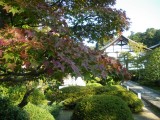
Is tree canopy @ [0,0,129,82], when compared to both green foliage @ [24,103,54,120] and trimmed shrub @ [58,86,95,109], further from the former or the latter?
trimmed shrub @ [58,86,95,109]

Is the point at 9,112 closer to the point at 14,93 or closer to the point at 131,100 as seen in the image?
the point at 14,93

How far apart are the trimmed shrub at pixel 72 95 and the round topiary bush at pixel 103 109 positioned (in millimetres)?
4627

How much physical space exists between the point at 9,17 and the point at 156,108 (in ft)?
40.3

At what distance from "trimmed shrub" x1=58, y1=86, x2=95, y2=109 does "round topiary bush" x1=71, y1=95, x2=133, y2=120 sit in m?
4.63

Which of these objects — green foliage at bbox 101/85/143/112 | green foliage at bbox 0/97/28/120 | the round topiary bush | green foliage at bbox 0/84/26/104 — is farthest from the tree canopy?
green foliage at bbox 101/85/143/112

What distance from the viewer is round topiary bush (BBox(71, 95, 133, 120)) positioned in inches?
328

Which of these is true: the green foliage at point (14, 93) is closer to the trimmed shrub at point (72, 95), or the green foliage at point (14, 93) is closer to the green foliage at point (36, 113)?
the green foliage at point (36, 113)

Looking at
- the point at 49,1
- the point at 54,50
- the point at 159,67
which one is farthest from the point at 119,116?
the point at 159,67

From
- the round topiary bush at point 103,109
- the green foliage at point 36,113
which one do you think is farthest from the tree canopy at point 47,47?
the round topiary bush at point 103,109

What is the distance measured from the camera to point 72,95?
1395cm

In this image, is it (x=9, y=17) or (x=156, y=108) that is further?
(x=156, y=108)

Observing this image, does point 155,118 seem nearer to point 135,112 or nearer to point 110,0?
point 135,112

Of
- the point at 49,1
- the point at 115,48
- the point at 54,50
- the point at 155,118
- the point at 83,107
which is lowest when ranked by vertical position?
the point at 155,118

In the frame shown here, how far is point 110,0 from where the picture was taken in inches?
165
